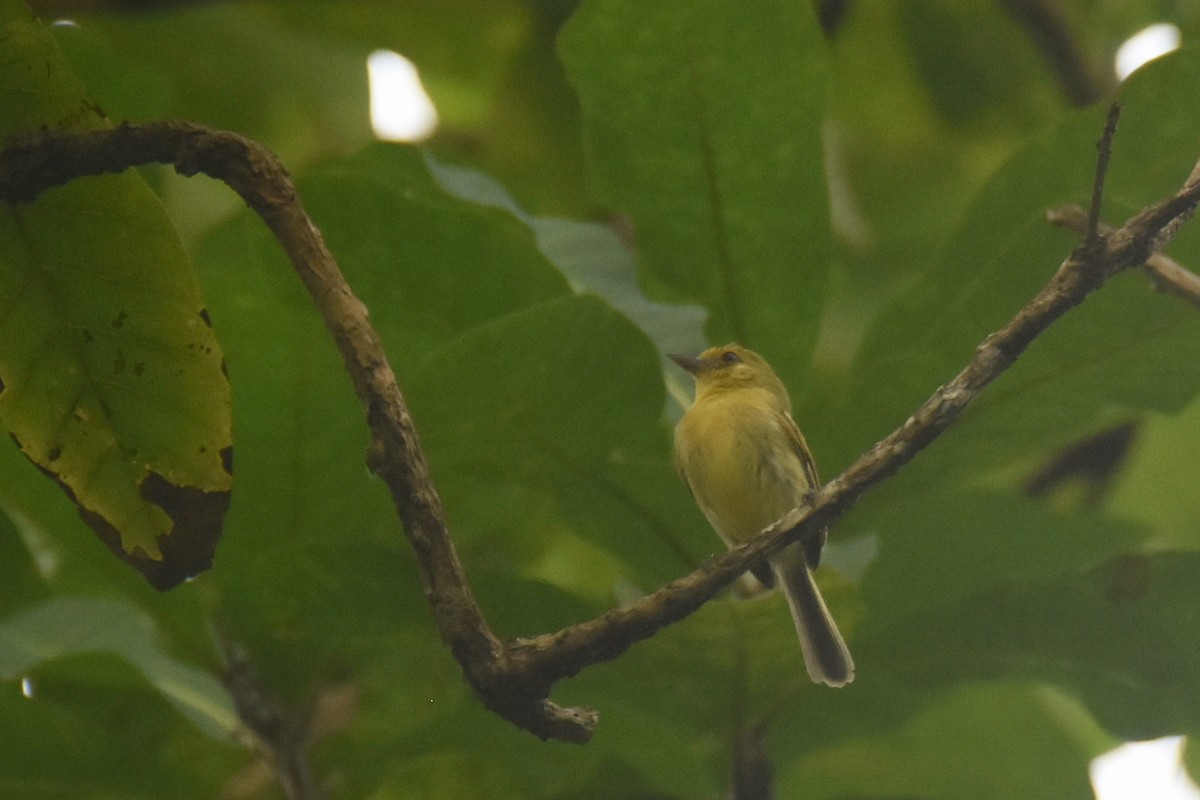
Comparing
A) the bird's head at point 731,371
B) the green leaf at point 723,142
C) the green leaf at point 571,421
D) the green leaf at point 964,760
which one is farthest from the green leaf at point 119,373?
the green leaf at point 964,760

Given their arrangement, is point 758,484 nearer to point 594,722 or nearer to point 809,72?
point 809,72

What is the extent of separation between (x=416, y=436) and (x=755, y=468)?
1.27m

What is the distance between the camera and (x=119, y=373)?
141 cm

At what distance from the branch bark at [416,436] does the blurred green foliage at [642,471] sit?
260 mm

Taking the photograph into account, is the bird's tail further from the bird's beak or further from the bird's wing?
the bird's beak

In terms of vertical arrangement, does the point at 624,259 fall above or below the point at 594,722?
above

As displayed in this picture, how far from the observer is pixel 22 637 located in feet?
6.15

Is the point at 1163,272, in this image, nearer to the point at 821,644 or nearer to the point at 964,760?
the point at 821,644

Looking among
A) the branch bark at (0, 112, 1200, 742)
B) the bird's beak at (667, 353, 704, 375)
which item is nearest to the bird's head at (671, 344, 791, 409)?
the bird's beak at (667, 353, 704, 375)

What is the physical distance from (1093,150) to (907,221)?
1.39 metres

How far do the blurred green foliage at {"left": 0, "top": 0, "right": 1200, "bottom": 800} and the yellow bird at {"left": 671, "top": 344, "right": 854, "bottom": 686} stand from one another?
1.6 inches

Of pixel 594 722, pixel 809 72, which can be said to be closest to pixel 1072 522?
pixel 809 72

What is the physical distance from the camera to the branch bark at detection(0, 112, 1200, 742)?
1185 millimetres

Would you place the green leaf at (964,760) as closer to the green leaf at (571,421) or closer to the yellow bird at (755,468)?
the yellow bird at (755,468)
